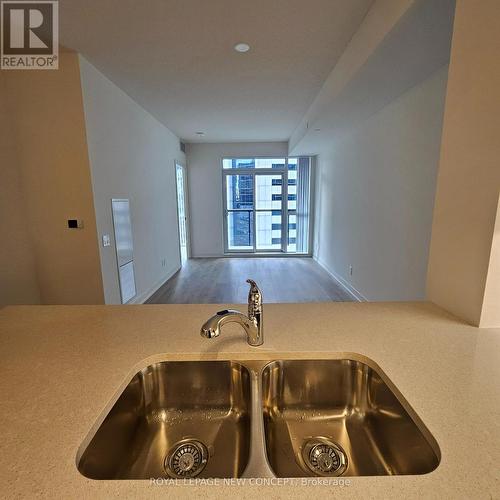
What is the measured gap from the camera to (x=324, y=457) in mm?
793

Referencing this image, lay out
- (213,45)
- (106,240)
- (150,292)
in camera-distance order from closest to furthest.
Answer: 1. (213,45)
2. (106,240)
3. (150,292)

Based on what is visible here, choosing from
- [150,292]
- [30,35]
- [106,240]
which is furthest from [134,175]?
[150,292]

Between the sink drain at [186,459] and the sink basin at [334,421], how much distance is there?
201mm

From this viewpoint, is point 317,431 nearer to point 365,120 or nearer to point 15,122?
point 15,122

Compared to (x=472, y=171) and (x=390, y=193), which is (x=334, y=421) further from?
(x=390, y=193)

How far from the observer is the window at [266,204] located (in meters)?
6.44

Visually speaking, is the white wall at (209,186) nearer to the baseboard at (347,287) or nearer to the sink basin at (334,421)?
the baseboard at (347,287)

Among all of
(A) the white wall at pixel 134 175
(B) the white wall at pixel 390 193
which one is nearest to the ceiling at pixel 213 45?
(A) the white wall at pixel 134 175

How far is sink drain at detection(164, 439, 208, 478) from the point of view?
0.75 m

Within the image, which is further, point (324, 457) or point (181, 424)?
point (181, 424)

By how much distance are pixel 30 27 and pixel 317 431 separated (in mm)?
3098

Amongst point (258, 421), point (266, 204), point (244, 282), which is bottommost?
point (244, 282)

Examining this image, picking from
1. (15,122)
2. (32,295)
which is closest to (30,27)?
(15,122)

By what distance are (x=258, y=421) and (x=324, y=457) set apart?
28cm
